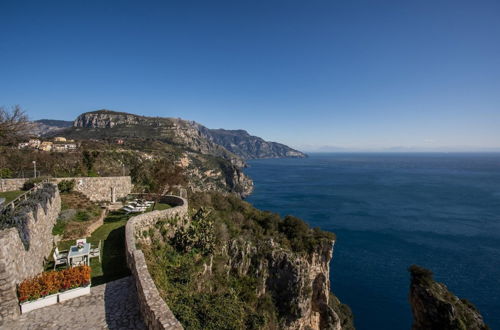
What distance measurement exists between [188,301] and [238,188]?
90853mm

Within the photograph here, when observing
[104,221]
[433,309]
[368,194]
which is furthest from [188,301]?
[368,194]

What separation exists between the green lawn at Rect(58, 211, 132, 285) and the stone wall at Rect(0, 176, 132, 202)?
267 inches

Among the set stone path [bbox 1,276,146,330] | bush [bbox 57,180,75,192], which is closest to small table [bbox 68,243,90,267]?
stone path [bbox 1,276,146,330]

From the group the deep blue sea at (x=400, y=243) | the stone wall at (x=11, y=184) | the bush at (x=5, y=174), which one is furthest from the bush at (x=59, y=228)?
the deep blue sea at (x=400, y=243)

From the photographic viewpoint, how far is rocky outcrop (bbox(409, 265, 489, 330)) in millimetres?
20328

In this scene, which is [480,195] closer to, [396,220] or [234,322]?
[396,220]

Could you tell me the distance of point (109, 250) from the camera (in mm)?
11617

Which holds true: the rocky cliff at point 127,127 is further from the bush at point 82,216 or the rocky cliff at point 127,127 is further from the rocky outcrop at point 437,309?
the rocky outcrop at point 437,309

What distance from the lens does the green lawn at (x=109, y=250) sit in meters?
9.49

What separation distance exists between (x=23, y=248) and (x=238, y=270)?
14915mm

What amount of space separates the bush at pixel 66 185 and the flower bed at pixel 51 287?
49.5 feet

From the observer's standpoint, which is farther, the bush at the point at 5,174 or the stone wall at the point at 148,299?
the bush at the point at 5,174

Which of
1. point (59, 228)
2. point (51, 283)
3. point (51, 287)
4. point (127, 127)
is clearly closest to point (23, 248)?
point (51, 283)

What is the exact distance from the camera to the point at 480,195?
80.2m
